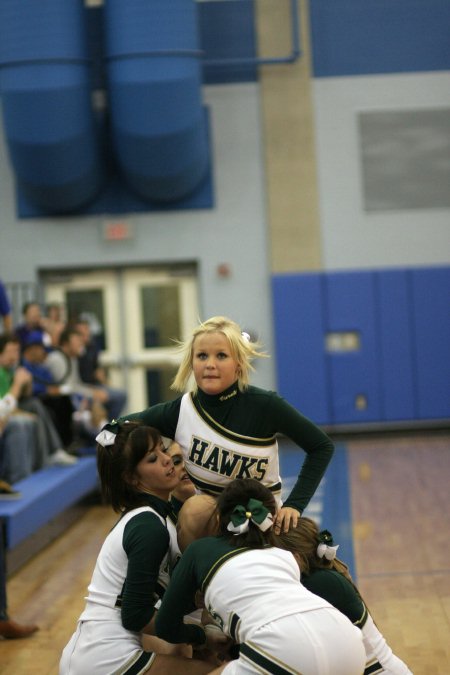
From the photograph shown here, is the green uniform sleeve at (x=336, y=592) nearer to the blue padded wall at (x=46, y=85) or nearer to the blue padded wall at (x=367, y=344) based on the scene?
the blue padded wall at (x=46, y=85)

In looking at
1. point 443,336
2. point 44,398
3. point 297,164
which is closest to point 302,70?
point 297,164

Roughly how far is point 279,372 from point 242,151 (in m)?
2.54

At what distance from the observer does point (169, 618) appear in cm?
292

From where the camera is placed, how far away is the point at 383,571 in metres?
5.79

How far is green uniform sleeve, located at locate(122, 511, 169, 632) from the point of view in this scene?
9.93 feet

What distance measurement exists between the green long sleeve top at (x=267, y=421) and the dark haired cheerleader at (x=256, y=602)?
0.44 meters

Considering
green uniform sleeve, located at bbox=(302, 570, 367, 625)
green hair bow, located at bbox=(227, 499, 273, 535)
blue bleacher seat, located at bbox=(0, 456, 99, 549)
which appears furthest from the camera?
blue bleacher seat, located at bbox=(0, 456, 99, 549)

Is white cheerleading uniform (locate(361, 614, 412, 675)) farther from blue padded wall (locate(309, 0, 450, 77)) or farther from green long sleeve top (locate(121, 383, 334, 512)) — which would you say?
blue padded wall (locate(309, 0, 450, 77))

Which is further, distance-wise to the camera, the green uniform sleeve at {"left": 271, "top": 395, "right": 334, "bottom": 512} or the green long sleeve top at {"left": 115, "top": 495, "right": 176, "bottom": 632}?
the green uniform sleeve at {"left": 271, "top": 395, "right": 334, "bottom": 512}

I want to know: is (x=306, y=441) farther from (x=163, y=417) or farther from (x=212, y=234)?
(x=212, y=234)

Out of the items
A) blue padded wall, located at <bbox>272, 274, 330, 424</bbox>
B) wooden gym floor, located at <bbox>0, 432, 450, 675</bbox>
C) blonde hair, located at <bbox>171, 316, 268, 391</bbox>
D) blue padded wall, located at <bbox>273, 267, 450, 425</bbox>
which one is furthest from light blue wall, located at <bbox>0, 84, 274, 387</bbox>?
blonde hair, located at <bbox>171, 316, 268, 391</bbox>

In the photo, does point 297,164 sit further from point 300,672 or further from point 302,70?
point 300,672

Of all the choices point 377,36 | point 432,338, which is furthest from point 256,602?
point 377,36

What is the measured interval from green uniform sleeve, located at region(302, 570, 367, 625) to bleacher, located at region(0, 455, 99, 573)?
2301 millimetres
